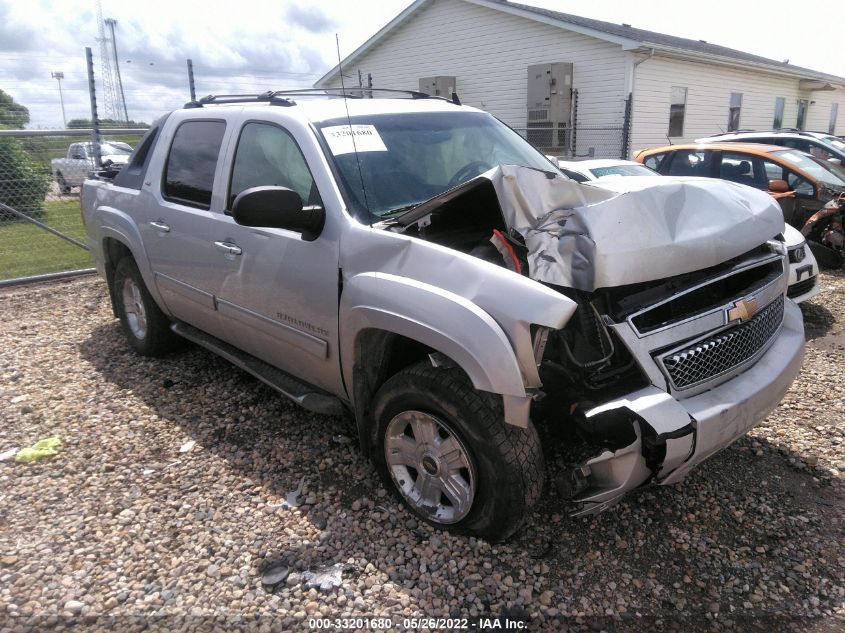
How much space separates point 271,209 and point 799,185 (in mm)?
7246

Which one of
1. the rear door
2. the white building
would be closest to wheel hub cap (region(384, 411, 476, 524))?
the rear door

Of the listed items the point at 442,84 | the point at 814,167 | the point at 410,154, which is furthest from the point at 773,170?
the point at 442,84

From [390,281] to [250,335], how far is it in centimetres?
142

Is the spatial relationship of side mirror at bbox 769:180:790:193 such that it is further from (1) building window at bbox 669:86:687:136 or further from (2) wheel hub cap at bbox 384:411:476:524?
(1) building window at bbox 669:86:687:136

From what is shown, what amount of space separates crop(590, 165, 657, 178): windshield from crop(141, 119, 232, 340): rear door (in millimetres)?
4731

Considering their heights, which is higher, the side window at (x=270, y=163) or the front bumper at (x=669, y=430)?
the side window at (x=270, y=163)

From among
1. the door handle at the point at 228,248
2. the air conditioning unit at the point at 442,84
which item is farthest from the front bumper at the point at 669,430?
the air conditioning unit at the point at 442,84

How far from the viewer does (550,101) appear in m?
16.3

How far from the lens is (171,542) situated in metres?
2.96

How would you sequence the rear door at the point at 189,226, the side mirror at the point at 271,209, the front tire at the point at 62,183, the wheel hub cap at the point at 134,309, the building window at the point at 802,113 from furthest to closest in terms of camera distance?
the building window at the point at 802,113 → the front tire at the point at 62,183 → the wheel hub cap at the point at 134,309 → the rear door at the point at 189,226 → the side mirror at the point at 271,209

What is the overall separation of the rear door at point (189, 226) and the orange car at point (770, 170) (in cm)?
610

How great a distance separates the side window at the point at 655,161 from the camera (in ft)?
30.3

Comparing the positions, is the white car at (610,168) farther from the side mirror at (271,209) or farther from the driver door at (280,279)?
the side mirror at (271,209)

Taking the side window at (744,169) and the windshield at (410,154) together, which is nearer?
the windshield at (410,154)
